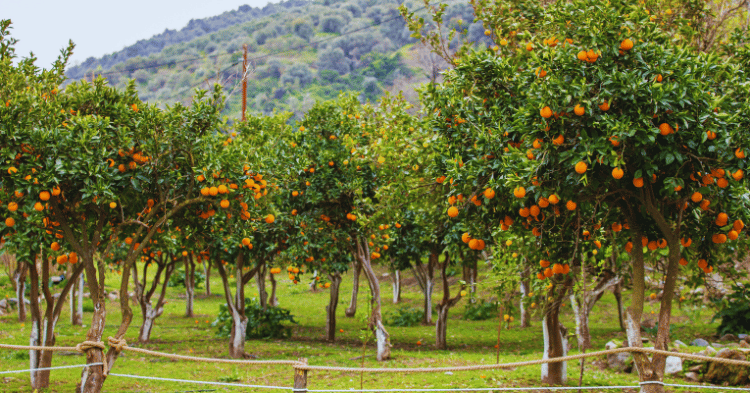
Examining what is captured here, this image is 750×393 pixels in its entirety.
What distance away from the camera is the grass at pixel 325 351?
361 inches

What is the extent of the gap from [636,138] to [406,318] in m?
16.0

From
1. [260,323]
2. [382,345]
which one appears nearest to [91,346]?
[382,345]

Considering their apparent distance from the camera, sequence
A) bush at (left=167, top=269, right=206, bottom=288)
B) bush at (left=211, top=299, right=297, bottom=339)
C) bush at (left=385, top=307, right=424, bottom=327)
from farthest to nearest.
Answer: bush at (left=167, top=269, right=206, bottom=288)
bush at (left=385, top=307, right=424, bottom=327)
bush at (left=211, top=299, right=297, bottom=339)

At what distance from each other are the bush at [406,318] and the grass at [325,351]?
26.7 inches

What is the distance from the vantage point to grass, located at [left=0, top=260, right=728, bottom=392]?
361 inches

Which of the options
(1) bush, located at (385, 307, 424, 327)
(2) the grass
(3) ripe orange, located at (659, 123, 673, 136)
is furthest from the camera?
(1) bush, located at (385, 307, 424, 327)

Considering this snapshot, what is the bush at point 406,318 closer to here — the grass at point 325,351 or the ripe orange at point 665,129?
the grass at point 325,351

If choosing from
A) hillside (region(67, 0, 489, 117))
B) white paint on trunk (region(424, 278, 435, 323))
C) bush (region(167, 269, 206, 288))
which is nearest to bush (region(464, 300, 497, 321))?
white paint on trunk (region(424, 278, 435, 323))

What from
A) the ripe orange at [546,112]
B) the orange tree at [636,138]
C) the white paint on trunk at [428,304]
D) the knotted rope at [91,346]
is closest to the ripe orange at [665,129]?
the orange tree at [636,138]

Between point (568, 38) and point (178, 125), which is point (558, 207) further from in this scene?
point (178, 125)

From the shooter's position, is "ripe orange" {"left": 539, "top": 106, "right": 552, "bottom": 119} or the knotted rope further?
the knotted rope

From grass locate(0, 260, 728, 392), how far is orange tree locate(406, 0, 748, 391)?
422 cm

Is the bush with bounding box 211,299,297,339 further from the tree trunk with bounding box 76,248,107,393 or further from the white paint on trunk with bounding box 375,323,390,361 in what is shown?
the tree trunk with bounding box 76,248,107,393

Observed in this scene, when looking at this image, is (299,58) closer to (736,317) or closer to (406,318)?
(406,318)
